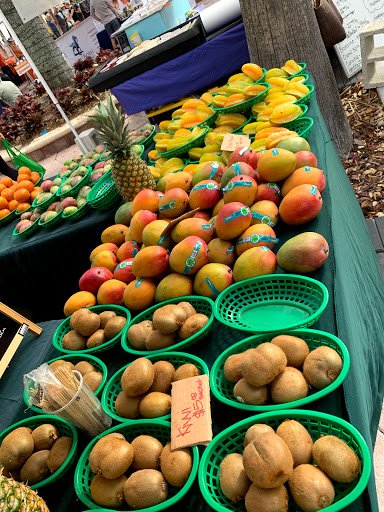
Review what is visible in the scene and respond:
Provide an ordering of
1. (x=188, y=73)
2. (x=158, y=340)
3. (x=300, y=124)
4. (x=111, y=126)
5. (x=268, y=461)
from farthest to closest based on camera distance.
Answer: (x=188, y=73), (x=300, y=124), (x=111, y=126), (x=158, y=340), (x=268, y=461)

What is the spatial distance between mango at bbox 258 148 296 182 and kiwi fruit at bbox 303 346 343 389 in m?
0.95

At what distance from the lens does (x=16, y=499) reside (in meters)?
0.89

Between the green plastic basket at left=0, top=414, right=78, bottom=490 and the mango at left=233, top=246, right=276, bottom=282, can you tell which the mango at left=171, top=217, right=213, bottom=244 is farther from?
the green plastic basket at left=0, top=414, right=78, bottom=490

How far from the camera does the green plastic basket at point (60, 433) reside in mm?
1132

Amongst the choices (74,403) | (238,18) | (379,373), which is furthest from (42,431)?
(238,18)

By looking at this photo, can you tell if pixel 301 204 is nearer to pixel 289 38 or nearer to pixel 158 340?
pixel 158 340

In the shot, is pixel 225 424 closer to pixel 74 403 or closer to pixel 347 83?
pixel 74 403

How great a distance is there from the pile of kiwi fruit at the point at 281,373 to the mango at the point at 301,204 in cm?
68

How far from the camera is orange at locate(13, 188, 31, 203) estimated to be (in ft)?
11.1

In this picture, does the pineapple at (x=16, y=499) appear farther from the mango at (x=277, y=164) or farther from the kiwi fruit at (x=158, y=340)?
the mango at (x=277, y=164)

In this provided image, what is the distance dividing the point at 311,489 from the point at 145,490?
41cm

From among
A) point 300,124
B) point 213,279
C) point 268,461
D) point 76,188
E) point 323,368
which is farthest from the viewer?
point 76,188

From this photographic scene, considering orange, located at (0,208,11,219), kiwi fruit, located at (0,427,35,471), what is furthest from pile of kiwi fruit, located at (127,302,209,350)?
orange, located at (0,208,11,219)

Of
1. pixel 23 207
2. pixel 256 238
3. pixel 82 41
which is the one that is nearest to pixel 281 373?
pixel 256 238
